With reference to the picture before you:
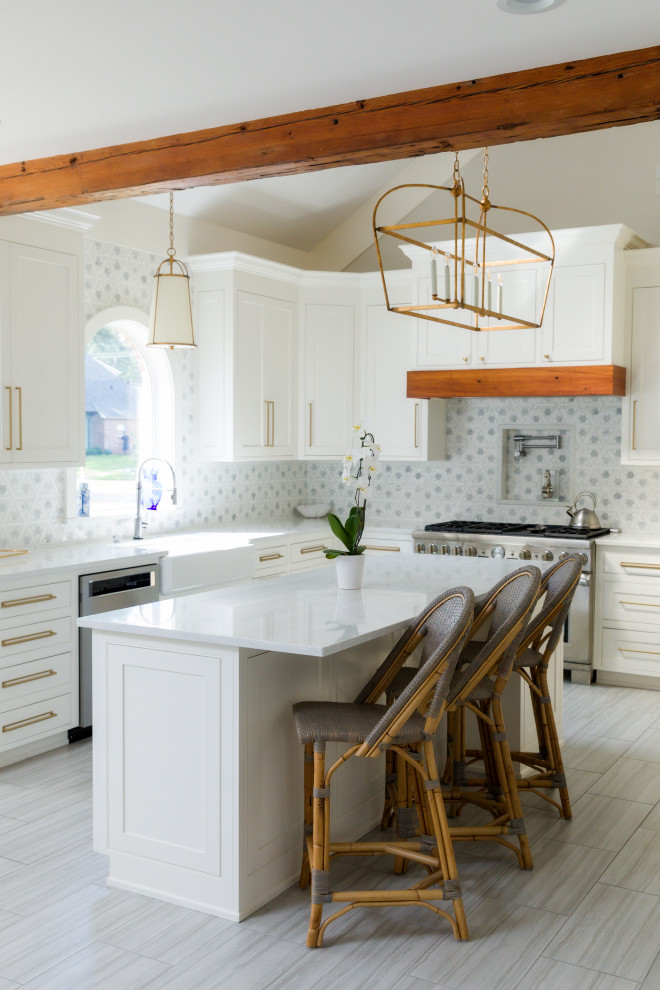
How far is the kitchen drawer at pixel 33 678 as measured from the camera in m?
4.18

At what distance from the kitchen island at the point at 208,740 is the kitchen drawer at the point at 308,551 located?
2.87m

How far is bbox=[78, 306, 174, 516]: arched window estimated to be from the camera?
5578 mm

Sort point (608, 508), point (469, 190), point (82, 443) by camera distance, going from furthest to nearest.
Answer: point (469, 190) → point (608, 508) → point (82, 443)

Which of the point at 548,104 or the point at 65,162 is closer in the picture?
the point at 548,104

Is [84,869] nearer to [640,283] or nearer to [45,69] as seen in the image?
[45,69]

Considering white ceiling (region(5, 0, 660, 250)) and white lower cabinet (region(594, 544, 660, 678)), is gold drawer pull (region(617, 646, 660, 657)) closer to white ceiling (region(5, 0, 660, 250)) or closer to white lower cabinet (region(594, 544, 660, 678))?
white lower cabinet (region(594, 544, 660, 678))

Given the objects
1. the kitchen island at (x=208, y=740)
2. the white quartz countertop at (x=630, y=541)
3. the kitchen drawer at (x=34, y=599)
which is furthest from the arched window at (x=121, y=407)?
the white quartz countertop at (x=630, y=541)

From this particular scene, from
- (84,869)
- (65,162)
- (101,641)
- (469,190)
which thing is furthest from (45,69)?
(469,190)

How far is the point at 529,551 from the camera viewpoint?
18.6 feet

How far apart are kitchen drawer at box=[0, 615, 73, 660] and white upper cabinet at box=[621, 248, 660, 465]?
3410mm

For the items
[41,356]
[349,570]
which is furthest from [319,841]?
[41,356]

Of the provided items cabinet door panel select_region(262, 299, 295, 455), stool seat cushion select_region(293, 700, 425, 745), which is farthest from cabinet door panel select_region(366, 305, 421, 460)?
stool seat cushion select_region(293, 700, 425, 745)

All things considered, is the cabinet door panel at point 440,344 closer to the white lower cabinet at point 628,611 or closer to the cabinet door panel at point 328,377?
the cabinet door panel at point 328,377

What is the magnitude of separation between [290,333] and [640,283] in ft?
7.47
